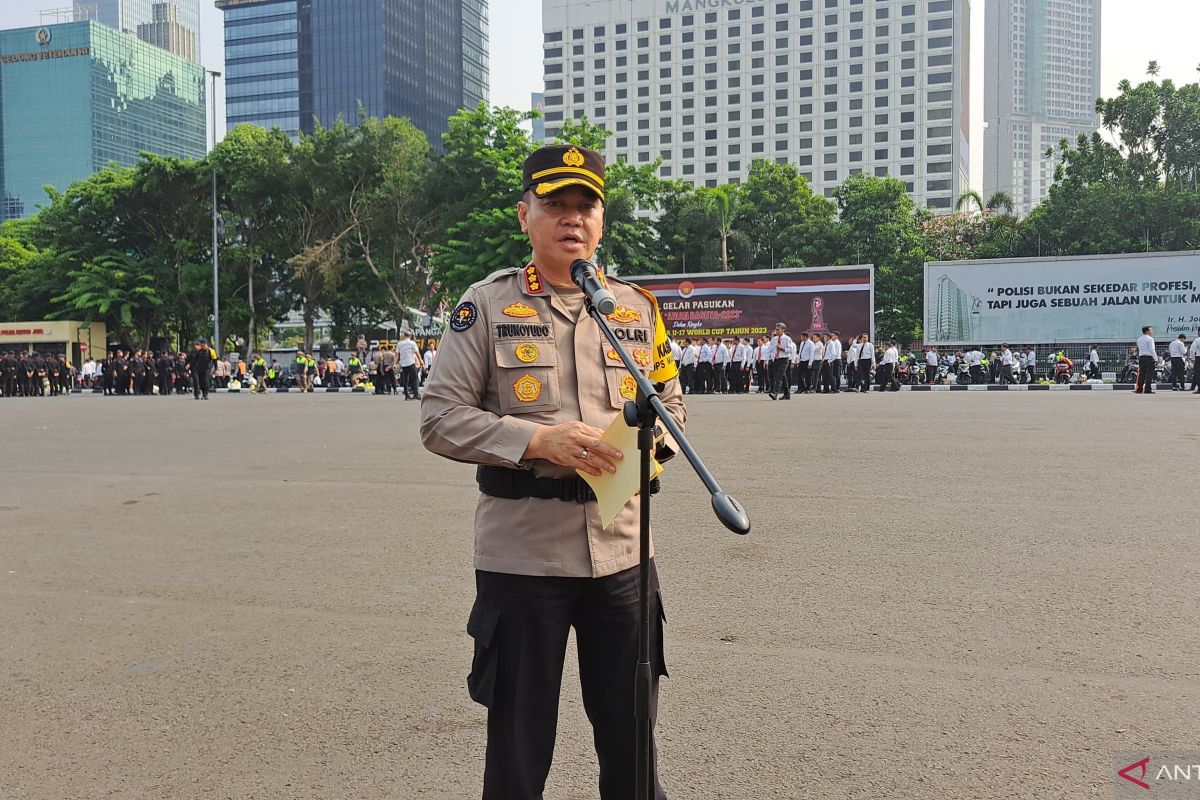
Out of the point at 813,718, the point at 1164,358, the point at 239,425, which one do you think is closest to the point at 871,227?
the point at 1164,358

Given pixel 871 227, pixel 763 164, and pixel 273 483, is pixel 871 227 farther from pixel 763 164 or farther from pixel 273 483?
pixel 273 483

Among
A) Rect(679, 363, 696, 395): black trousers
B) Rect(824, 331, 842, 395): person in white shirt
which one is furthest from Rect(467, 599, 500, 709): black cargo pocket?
Rect(679, 363, 696, 395): black trousers

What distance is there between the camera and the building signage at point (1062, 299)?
2859 centimetres

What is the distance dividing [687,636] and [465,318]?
238 cm

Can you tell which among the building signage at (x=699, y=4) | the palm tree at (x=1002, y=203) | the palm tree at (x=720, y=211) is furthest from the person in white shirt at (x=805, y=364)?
the building signage at (x=699, y=4)

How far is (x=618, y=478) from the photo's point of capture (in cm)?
198

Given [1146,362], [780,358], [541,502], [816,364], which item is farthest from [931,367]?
[541,502]

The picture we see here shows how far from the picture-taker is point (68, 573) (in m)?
5.37

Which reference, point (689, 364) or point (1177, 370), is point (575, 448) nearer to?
point (689, 364)

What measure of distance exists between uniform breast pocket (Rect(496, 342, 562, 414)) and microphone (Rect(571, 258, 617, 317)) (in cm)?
20

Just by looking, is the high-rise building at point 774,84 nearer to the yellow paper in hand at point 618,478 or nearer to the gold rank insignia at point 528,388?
the gold rank insignia at point 528,388

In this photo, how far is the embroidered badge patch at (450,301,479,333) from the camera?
7.09 ft

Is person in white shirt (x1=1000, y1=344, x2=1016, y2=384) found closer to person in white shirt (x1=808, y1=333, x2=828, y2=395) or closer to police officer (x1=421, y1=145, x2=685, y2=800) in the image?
person in white shirt (x1=808, y1=333, x2=828, y2=395)

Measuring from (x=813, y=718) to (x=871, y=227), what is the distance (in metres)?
51.3
